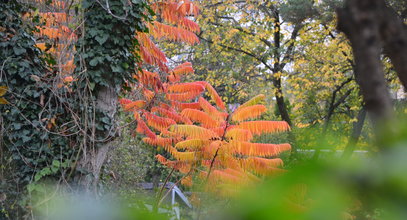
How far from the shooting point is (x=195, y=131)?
210 inches

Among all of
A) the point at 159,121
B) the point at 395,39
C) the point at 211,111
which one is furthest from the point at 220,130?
the point at 395,39

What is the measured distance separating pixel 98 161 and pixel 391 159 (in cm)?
532

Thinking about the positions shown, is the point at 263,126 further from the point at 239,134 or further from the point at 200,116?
the point at 200,116

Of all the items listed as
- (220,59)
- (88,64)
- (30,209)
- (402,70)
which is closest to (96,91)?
(88,64)

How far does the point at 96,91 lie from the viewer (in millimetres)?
5266

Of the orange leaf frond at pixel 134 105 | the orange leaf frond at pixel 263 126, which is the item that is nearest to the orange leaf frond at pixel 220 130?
the orange leaf frond at pixel 263 126

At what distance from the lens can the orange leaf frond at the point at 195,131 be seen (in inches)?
209

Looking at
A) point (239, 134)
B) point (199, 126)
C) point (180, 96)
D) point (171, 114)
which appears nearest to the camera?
point (239, 134)

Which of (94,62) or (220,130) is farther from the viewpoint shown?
(220,130)

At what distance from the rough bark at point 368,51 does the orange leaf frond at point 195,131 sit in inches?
195

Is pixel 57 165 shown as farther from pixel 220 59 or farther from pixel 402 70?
pixel 220 59

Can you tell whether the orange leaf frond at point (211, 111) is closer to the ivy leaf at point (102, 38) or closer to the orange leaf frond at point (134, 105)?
the orange leaf frond at point (134, 105)

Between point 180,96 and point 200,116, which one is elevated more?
point 180,96

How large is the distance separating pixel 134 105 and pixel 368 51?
5961 millimetres
